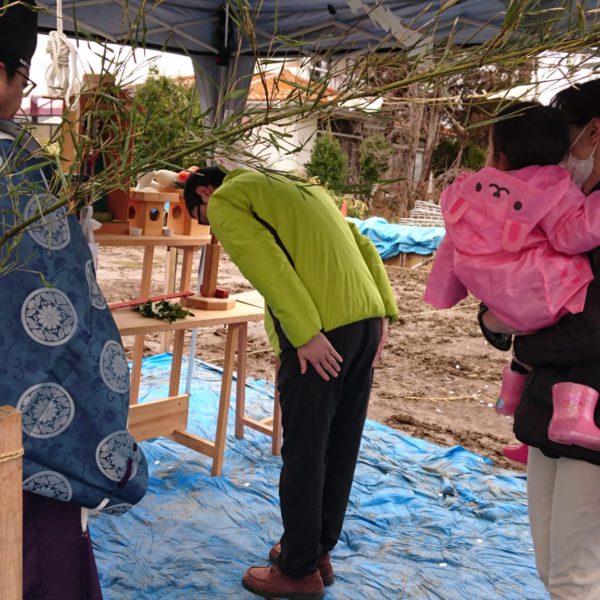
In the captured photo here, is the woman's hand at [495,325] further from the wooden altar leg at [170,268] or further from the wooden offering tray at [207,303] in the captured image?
the wooden altar leg at [170,268]

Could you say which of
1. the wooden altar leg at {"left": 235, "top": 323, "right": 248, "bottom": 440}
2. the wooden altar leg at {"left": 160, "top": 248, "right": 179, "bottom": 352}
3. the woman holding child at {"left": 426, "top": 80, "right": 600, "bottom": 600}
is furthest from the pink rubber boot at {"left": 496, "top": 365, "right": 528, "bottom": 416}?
the wooden altar leg at {"left": 160, "top": 248, "right": 179, "bottom": 352}

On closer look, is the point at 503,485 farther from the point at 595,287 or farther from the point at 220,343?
the point at 220,343

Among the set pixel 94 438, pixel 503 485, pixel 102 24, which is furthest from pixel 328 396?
pixel 102 24

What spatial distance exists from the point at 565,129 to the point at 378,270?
1058 mm

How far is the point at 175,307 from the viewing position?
3.29 metres

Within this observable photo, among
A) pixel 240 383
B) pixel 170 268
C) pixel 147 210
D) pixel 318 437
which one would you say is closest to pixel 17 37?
pixel 318 437

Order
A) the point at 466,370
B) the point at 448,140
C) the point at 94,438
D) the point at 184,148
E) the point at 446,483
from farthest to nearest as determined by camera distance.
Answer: the point at 448,140 < the point at 466,370 < the point at 446,483 < the point at 94,438 < the point at 184,148

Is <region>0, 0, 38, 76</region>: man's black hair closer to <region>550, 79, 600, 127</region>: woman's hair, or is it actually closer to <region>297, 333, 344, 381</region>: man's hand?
<region>550, 79, 600, 127</region>: woman's hair

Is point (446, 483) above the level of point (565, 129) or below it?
below

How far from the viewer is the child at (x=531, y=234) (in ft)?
5.02

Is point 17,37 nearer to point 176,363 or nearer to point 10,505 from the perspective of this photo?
point 10,505

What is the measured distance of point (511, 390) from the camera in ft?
6.22

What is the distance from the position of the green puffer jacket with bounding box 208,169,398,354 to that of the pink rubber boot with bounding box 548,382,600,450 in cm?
89

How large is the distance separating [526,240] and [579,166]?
0.25 metres
